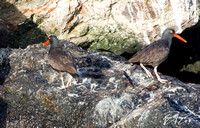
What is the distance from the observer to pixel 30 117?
632cm

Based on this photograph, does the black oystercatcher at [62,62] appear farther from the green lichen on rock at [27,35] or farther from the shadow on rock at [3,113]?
the green lichen on rock at [27,35]

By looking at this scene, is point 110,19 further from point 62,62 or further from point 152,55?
point 62,62

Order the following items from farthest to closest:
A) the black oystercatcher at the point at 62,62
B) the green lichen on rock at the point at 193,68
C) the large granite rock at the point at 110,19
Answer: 1. the green lichen on rock at the point at 193,68
2. the large granite rock at the point at 110,19
3. the black oystercatcher at the point at 62,62

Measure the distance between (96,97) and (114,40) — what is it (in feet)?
11.6

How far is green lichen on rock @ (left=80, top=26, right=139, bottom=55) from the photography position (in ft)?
30.2

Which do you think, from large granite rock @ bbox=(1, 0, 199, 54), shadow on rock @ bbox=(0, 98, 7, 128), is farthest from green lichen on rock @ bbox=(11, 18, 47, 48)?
shadow on rock @ bbox=(0, 98, 7, 128)

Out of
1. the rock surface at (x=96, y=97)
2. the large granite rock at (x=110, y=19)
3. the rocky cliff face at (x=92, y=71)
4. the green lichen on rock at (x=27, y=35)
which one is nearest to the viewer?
the rock surface at (x=96, y=97)

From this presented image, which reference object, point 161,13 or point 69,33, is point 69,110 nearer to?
point 69,33

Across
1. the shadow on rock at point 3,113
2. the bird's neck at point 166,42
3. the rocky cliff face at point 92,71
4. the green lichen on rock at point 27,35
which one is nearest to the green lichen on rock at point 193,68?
the rocky cliff face at point 92,71

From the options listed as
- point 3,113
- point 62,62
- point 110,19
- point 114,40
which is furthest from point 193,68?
point 3,113

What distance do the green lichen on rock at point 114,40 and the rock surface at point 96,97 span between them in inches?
55.9

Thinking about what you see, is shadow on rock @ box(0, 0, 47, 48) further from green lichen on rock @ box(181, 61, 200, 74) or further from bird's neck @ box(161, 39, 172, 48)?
green lichen on rock @ box(181, 61, 200, 74)

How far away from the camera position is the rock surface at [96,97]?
538 cm

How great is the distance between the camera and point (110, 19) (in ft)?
29.9
